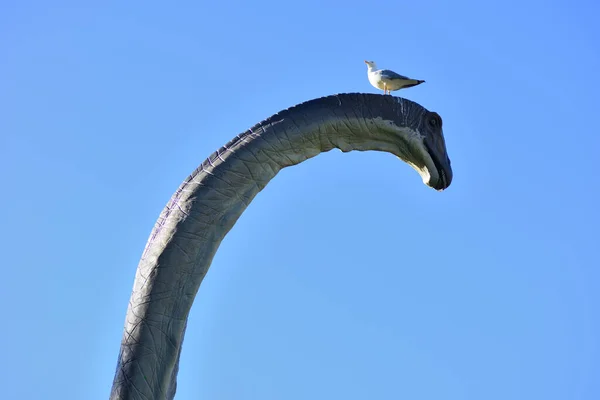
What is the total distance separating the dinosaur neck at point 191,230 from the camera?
989 centimetres

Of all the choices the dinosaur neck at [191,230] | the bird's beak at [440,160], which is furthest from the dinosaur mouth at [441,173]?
the dinosaur neck at [191,230]

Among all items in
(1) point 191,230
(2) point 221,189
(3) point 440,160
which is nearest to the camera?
(1) point 191,230

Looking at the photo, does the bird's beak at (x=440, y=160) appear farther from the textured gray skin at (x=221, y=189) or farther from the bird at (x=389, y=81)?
the bird at (x=389, y=81)

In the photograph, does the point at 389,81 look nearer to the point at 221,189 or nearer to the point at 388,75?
the point at 388,75

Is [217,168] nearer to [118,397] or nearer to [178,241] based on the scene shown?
[178,241]

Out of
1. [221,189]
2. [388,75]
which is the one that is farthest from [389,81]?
[221,189]

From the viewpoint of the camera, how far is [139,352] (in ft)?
32.4

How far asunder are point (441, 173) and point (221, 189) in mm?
2384

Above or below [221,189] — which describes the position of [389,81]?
above

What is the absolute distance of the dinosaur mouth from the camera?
11.7 metres

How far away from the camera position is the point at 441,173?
463 inches

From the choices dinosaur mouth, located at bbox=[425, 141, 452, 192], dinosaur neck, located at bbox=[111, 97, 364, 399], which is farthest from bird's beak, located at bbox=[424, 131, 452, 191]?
dinosaur neck, located at bbox=[111, 97, 364, 399]

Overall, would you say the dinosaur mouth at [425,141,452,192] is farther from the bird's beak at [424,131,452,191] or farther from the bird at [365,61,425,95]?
the bird at [365,61,425,95]

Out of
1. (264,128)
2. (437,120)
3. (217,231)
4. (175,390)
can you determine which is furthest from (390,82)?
(175,390)
